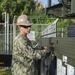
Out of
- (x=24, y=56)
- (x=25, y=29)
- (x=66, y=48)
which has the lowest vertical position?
(x=24, y=56)

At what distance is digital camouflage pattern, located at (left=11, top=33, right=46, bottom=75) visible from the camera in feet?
15.7

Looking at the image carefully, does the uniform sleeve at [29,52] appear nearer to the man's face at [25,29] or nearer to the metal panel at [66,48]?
the man's face at [25,29]

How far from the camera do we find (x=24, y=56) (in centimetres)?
482

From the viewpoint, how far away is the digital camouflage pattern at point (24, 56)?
4789mm

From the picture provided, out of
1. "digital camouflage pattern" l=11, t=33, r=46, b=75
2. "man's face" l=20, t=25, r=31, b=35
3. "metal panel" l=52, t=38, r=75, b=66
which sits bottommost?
"digital camouflage pattern" l=11, t=33, r=46, b=75

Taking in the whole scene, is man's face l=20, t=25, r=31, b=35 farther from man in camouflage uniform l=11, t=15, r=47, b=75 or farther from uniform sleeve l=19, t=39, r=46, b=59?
uniform sleeve l=19, t=39, r=46, b=59

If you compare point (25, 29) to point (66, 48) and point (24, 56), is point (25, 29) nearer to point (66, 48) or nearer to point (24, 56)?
point (24, 56)

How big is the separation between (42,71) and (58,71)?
0.97 meters

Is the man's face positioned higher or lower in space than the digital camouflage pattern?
higher

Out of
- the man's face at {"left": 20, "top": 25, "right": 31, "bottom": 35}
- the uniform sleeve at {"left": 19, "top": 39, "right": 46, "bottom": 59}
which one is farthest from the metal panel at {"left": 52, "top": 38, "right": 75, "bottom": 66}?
the man's face at {"left": 20, "top": 25, "right": 31, "bottom": 35}

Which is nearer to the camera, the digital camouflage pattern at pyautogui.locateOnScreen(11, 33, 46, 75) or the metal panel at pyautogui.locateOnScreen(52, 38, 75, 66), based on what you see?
the metal panel at pyautogui.locateOnScreen(52, 38, 75, 66)

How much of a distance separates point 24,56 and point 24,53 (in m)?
0.04

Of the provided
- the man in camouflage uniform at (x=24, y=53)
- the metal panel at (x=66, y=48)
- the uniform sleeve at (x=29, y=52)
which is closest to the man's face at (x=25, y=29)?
the man in camouflage uniform at (x=24, y=53)

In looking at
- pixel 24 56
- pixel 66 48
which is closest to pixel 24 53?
pixel 24 56
